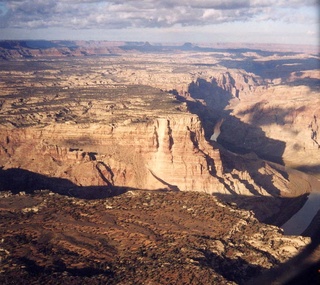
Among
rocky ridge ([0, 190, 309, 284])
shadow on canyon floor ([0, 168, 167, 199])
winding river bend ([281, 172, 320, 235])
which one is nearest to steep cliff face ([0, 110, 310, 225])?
shadow on canyon floor ([0, 168, 167, 199])

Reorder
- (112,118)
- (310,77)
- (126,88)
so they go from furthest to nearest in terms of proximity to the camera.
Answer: (310,77)
(126,88)
(112,118)

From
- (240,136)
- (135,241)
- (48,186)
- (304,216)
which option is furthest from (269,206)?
(240,136)

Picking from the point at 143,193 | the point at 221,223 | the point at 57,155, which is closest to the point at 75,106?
the point at 57,155

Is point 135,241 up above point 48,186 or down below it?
above

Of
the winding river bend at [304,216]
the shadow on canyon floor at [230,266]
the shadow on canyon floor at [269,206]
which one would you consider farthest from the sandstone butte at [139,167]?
the winding river bend at [304,216]

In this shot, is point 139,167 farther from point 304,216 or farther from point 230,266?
point 230,266

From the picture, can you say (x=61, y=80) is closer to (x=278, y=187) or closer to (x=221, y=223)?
(x=278, y=187)

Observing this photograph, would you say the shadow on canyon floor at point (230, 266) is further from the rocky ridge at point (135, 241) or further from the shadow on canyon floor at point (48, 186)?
the shadow on canyon floor at point (48, 186)
